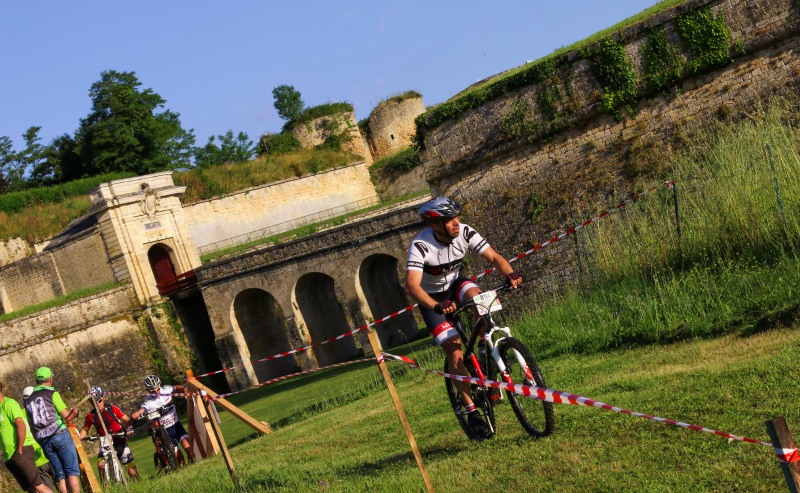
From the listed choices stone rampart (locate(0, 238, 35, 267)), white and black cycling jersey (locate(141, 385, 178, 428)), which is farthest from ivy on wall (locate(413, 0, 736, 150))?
stone rampart (locate(0, 238, 35, 267))

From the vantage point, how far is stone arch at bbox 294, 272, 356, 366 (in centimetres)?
3566

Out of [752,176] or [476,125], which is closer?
[752,176]

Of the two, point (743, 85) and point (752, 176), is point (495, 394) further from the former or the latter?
point (743, 85)

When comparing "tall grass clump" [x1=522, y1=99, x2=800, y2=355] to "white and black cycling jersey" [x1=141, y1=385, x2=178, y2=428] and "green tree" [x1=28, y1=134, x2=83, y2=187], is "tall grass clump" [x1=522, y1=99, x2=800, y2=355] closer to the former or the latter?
"white and black cycling jersey" [x1=141, y1=385, x2=178, y2=428]

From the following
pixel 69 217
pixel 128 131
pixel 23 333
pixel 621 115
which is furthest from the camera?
pixel 128 131

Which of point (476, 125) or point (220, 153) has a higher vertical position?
point (220, 153)

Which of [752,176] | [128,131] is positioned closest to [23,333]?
[128,131]

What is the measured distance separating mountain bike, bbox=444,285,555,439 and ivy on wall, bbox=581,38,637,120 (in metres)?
10.3

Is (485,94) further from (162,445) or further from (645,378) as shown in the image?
(645,378)

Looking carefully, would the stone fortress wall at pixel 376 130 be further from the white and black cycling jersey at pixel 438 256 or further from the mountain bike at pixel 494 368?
the mountain bike at pixel 494 368

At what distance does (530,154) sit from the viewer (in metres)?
18.2

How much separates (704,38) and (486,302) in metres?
10.6

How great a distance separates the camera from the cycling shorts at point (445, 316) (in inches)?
274

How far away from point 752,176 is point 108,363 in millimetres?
29767
